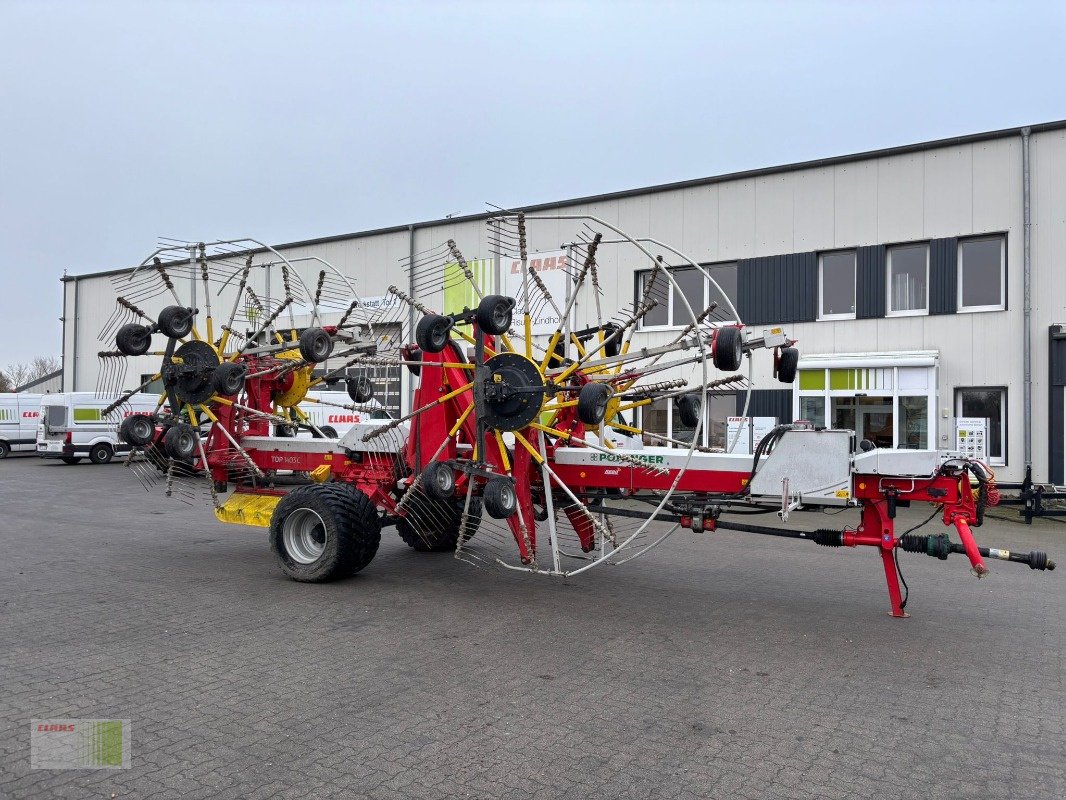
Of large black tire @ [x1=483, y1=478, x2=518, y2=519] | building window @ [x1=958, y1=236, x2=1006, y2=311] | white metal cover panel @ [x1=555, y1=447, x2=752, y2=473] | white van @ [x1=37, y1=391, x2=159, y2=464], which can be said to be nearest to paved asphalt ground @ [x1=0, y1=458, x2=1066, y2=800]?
large black tire @ [x1=483, y1=478, x2=518, y2=519]

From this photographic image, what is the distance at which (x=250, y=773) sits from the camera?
4051 millimetres

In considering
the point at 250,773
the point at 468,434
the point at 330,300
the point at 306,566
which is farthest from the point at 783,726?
the point at 330,300

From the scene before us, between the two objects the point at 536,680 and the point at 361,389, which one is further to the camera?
the point at 361,389

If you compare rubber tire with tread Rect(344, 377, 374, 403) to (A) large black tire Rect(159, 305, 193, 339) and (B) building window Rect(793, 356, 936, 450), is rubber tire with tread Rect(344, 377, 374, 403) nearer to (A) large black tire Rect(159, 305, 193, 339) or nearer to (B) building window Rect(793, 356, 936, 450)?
(A) large black tire Rect(159, 305, 193, 339)

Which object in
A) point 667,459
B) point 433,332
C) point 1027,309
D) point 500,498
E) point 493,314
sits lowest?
point 500,498

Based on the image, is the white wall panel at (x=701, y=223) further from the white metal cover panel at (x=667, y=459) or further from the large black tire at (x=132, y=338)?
the large black tire at (x=132, y=338)

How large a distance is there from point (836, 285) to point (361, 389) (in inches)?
471

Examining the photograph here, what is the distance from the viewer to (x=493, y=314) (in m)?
7.19

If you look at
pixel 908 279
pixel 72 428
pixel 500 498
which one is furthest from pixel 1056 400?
pixel 72 428

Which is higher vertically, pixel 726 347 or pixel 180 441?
pixel 726 347

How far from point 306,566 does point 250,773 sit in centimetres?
429

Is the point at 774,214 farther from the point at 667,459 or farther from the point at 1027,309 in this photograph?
the point at 667,459

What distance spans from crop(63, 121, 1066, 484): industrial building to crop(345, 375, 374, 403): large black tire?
526cm

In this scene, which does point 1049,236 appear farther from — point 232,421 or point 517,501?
point 232,421
